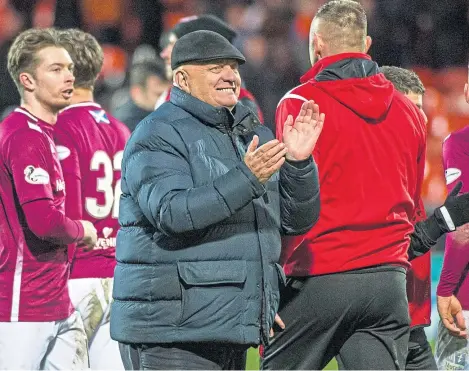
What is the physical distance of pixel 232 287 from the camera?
13.4 feet

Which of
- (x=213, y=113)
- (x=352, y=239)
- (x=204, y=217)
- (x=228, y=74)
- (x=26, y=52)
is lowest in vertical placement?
(x=352, y=239)

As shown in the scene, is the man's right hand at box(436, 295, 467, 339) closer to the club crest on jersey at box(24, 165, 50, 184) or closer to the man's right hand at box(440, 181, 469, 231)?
the man's right hand at box(440, 181, 469, 231)

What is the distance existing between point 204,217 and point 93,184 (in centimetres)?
210

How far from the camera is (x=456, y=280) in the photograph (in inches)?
208

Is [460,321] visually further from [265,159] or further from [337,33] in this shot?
[265,159]

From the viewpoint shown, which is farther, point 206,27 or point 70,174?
point 206,27

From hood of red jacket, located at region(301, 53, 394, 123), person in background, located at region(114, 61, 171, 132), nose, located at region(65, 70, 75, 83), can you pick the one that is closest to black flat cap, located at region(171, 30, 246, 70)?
hood of red jacket, located at region(301, 53, 394, 123)

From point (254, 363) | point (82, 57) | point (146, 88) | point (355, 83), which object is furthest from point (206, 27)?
point (355, 83)

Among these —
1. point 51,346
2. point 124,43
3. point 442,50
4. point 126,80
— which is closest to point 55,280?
point 51,346

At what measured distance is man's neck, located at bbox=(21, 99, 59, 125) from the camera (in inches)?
214

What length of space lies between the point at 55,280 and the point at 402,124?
181 centimetres

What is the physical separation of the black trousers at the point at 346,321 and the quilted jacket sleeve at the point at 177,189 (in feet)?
2.82

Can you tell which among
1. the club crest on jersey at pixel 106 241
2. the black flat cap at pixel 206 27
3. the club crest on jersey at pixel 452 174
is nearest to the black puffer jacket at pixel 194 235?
the club crest on jersey at pixel 452 174

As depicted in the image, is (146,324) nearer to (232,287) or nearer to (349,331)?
(232,287)
